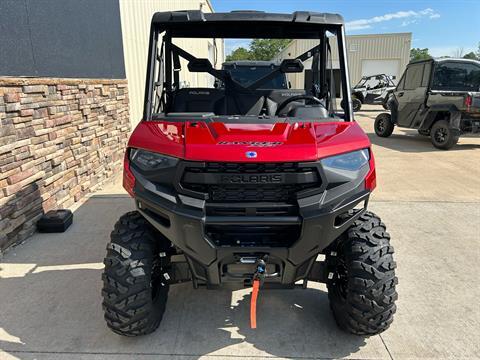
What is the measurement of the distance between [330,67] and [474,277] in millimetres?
2248

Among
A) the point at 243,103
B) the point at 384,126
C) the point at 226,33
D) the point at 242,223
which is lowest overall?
the point at 384,126

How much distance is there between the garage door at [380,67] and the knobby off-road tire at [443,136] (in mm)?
19474

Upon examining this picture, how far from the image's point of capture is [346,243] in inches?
94.9

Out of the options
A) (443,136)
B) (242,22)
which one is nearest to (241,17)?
(242,22)

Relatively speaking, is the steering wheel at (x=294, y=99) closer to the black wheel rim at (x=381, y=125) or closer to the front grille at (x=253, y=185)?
the front grille at (x=253, y=185)

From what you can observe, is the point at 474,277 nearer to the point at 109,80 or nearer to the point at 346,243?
the point at 346,243

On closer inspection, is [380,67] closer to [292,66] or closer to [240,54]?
[292,66]

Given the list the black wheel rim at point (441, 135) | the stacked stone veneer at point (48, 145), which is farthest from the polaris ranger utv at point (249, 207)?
the black wheel rim at point (441, 135)

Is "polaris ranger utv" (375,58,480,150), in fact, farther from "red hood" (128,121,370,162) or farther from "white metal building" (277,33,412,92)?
"white metal building" (277,33,412,92)

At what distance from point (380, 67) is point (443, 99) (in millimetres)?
20182

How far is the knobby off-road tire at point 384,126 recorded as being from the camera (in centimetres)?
1116

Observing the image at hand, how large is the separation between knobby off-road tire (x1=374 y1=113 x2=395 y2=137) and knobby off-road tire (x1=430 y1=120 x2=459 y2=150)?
1.88 metres

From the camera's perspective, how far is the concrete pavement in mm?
2430

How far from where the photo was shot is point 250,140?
83.0 inches
